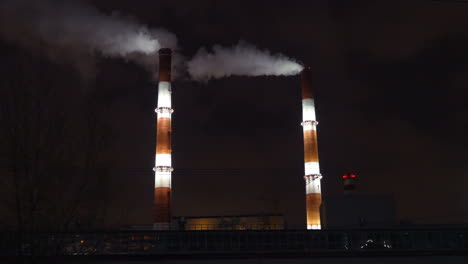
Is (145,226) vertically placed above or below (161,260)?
above

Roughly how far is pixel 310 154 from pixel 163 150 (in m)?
15.2

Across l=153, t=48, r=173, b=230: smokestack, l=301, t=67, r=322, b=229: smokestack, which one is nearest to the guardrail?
l=153, t=48, r=173, b=230: smokestack

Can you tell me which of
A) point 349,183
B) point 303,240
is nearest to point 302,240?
point 303,240

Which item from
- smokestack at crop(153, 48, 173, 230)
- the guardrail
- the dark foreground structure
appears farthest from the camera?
smokestack at crop(153, 48, 173, 230)

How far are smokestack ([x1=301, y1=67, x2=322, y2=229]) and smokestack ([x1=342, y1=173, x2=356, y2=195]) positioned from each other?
2556 millimetres

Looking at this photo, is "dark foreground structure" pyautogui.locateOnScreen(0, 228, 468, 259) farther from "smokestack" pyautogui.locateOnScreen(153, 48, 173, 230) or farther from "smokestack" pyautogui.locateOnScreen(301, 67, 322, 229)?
"smokestack" pyautogui.locateOnScreen(301, 67, 322, 229)

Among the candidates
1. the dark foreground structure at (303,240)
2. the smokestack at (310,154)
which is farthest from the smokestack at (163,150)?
the dark foreground structure at (303,240)

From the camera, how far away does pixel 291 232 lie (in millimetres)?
32062

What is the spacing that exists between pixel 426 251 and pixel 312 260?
7.58 metres

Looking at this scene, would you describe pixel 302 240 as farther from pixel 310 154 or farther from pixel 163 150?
pixel 163 150

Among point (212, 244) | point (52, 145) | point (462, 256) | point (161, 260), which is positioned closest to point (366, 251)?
point (462, 256)

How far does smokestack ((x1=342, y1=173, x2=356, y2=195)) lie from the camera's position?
161 feet

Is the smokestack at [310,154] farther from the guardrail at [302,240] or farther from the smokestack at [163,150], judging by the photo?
the guardrail at [302,240]

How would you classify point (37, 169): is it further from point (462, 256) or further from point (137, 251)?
point (462, 256)
